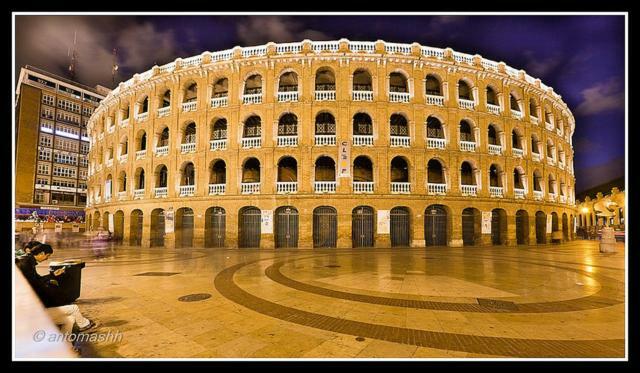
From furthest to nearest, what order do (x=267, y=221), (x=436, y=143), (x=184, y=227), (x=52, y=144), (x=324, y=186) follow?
(x=52, y=144) < (x=184, y=227) < (x=436, y=143) < (x=324, y=186) < (x=267, y=221)

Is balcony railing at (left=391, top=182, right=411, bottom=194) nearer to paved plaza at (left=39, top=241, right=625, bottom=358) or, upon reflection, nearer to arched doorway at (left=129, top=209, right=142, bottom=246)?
paved plaza at (left=39, top=241, right=625, bottom=358)

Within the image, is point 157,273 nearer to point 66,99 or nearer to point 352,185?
point 352,185

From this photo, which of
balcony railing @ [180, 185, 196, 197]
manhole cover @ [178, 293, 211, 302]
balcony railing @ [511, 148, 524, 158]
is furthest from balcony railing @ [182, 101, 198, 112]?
balcony railing @ [511, 148, 524, 158]

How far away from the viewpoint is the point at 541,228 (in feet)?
89.4

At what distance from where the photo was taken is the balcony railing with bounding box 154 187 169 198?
24938 mm

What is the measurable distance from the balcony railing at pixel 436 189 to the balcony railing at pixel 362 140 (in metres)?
5.83

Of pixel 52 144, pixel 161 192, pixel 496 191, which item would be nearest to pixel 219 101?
pixel 161 192

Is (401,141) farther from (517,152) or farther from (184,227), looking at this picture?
(184,227)

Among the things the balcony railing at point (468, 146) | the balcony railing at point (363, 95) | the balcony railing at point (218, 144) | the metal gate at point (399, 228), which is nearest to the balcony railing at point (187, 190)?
the balcony railing at point (218, 144)

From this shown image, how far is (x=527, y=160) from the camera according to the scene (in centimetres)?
2630

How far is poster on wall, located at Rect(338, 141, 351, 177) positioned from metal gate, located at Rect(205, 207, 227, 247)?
33.7 feet

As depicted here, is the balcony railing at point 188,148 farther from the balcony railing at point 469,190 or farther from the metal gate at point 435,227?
the balcony railing at point 469,190

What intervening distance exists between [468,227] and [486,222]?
1.42 m
